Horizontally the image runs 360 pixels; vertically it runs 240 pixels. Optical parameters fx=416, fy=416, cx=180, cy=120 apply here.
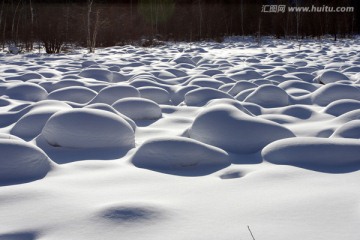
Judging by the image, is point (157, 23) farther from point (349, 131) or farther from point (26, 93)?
point (349, 131)

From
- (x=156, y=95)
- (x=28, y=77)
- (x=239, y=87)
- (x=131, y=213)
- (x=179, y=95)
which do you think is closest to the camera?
(x=131, y=213)

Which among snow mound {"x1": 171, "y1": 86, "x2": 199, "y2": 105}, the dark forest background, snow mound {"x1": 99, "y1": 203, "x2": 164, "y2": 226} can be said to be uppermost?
the dark forest background

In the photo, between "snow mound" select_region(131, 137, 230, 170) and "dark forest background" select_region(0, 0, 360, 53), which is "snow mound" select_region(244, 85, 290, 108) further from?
"dark forest background" select_region(0, 0, 360, 53)

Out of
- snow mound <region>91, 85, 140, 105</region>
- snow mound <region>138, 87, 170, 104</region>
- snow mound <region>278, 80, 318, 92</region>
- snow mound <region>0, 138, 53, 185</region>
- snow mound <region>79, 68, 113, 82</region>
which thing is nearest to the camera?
snow mound <region>0, 138, 53, 185</region>

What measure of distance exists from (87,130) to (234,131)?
615 millimetres

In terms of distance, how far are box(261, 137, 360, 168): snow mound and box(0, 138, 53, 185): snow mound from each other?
818 mm

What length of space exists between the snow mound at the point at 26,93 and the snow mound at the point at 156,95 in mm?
749

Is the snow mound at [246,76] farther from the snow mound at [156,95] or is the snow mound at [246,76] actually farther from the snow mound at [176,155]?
the snow mound at [176,155]

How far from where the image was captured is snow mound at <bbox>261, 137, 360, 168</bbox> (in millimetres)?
1461

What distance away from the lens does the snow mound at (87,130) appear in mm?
1726

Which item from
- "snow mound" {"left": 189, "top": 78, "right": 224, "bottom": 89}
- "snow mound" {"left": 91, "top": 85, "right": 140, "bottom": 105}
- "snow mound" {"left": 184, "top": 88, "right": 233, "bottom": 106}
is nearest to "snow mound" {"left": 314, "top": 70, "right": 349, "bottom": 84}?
"snow mound" {"left": 189, "top": 78, "right": 224, "bottom": 89}

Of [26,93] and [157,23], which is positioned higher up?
[157,23]

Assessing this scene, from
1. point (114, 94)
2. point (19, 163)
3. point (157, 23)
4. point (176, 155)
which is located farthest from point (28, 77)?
point (157, 23)

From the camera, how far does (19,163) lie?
1.38 meters
